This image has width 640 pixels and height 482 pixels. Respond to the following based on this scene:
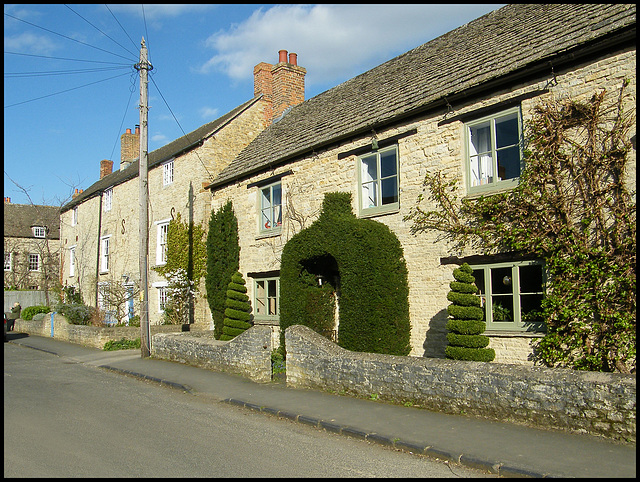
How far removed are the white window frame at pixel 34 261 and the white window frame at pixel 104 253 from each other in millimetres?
23399

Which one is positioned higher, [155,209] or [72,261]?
[155,209]

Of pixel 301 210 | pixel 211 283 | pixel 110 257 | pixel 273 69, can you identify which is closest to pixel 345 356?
pixel 301 210

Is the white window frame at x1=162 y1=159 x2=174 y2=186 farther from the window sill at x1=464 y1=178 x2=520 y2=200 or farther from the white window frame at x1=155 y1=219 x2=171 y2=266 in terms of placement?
the window sill at x1=464 y1=178 x2=520 y2=200

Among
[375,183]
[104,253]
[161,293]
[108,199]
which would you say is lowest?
[161,293]

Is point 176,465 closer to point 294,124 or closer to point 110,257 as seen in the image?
point 294,124

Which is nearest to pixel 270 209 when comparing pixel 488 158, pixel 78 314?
pixel 488 158

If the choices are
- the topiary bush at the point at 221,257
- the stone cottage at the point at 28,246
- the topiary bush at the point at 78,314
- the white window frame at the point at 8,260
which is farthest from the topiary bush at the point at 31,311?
the white window frame at the point at 8,260

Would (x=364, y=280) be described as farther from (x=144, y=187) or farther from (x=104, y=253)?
(x=104, y=253)

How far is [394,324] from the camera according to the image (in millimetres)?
11578

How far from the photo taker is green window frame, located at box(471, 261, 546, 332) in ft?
33.0

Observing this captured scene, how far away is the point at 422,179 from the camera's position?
12.2 m

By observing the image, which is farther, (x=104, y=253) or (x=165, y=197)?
(x=104, y=253)

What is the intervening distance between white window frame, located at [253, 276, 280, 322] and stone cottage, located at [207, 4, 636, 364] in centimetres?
5

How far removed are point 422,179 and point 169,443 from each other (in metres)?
7.76
